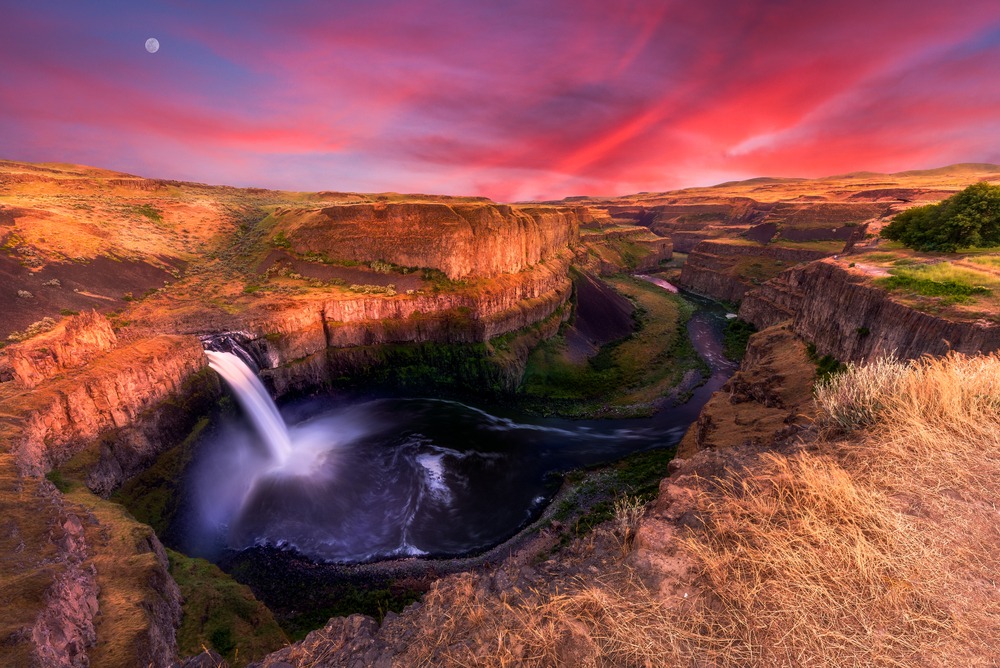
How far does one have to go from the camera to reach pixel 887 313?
17.7 m

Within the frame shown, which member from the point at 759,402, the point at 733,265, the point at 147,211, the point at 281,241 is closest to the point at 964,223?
the point at 759,402

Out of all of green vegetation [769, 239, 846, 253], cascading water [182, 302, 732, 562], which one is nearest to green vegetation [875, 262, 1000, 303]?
cascading water [182, 302, 732, 562]

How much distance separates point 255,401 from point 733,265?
8002 centimetres

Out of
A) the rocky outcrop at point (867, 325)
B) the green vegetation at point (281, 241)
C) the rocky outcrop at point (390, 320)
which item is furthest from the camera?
the green vegetation at point (281, 241)

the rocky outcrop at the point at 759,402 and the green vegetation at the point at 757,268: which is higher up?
the green vegetation at the point at 757,268

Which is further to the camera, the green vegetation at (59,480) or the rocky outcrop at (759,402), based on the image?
the rocky outcrop at (759,402)

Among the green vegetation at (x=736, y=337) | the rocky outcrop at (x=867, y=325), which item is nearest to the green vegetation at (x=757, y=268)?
the green vegetation at (x=736, y=337)

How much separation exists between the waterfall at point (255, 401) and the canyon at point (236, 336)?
1.16 metres

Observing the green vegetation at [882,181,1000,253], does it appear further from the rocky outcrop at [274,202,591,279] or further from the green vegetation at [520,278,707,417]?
the rocky outcrop at [274,202,591,279]

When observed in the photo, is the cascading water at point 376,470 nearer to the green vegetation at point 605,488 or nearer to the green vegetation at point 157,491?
the green vegetation at point 157,491

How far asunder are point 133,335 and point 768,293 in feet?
217

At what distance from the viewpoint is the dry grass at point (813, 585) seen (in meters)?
3.83

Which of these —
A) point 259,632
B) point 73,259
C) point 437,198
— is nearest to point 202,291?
point 73,259

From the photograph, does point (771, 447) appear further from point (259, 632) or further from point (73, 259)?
point (73, 259)
